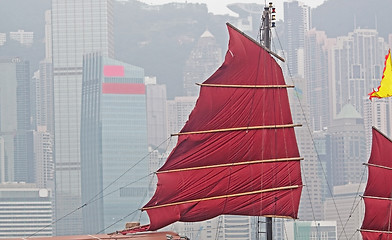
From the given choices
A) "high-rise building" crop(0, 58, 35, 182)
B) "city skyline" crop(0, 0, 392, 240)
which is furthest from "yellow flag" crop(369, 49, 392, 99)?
"high-rise building" crop(0, 58, 35, 182)

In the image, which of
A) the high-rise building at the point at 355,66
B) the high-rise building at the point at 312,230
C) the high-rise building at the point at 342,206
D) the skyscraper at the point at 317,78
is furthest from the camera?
the high-rise building at the point at 355,66

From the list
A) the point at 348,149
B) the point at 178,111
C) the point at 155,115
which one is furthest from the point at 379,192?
the point at 178,111

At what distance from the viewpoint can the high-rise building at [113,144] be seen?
450ft

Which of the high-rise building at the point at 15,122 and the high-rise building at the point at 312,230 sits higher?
the high-rise building at the point at 15,122

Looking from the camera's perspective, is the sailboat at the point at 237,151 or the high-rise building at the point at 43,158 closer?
the sailboat at the point at 237,151

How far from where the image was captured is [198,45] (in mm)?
149000

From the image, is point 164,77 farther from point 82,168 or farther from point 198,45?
point 82,168

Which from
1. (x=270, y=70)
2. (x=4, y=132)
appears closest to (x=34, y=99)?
(x=4, y=132)

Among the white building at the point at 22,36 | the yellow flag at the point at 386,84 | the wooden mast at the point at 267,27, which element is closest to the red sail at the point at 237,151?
the wooden mast at the point at 267,27

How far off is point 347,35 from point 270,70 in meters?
132

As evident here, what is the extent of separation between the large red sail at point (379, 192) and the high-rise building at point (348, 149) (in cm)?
11167

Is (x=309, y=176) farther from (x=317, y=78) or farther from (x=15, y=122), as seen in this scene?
(x=15, y=122)

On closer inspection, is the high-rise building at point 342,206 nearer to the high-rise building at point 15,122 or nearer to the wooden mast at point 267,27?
the high-rise building at point 15,122

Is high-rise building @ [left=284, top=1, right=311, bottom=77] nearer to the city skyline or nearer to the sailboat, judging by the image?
the city skyline
